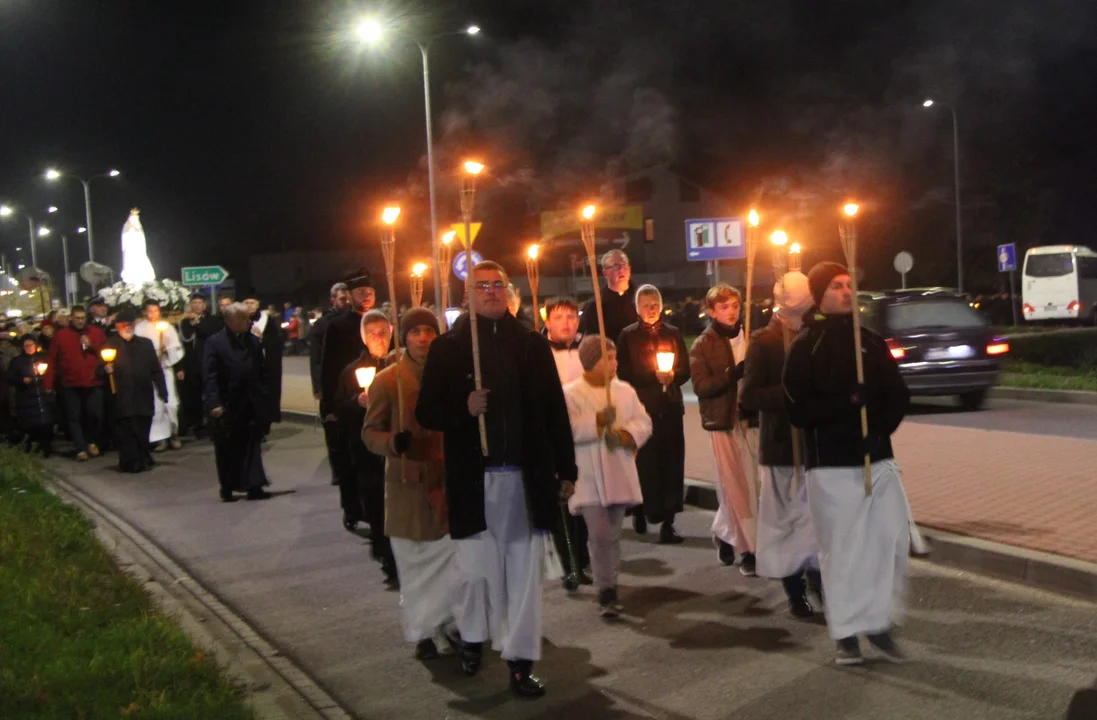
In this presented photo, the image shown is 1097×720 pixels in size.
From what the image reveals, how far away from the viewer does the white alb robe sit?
1600 centimetres

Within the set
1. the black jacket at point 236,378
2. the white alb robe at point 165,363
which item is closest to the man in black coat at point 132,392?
the white alb robe at point 165,363

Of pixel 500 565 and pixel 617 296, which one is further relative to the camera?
pixel 617 296

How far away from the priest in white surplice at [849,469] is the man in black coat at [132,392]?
33.9 feet

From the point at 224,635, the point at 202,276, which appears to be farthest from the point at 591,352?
the point at 202,276

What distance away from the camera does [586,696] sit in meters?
5.61

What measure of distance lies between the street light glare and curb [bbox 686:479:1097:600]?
58.9 feet

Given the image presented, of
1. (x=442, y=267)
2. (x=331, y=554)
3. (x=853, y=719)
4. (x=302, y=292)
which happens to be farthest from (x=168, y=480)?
(x=302, y=292)

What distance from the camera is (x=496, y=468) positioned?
562 centimetres

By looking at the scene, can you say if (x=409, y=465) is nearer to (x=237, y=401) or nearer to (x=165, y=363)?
(x=237, y=401)

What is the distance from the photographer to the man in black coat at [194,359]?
15625 millimetres

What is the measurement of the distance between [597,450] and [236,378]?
5.51m

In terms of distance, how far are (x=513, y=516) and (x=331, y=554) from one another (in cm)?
405

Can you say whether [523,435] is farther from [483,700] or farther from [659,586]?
[659,586]

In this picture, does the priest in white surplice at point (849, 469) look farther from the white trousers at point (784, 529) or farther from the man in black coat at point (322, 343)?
the man in black coat at point (322, 343)
